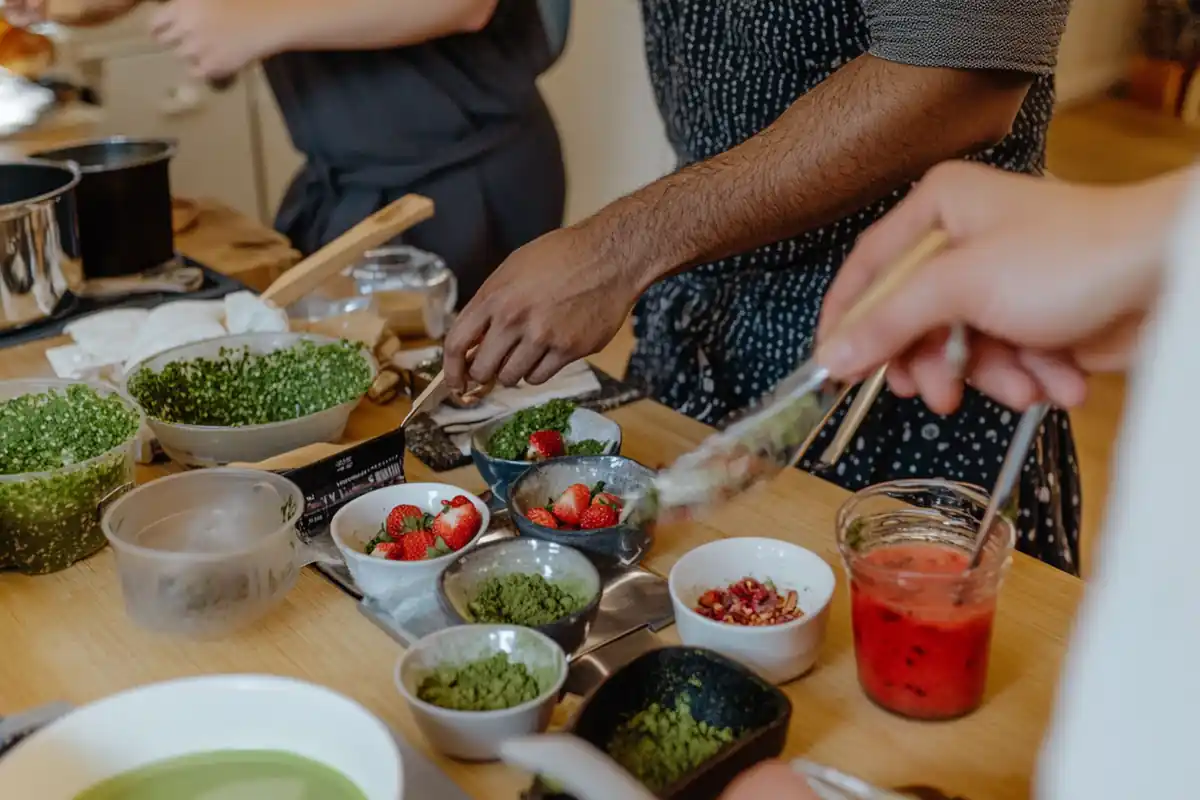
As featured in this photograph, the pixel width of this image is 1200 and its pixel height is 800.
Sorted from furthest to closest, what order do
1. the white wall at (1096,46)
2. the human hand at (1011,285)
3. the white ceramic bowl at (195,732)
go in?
1. the white wall at (1096,46)
2. the white ceramic bowl at (195,732)
3. the human hand at (1011,285)

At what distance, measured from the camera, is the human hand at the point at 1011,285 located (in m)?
0.61

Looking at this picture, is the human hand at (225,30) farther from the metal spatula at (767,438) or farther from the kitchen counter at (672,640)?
the metal spatula at (767,438)

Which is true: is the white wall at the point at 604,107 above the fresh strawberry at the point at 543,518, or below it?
below

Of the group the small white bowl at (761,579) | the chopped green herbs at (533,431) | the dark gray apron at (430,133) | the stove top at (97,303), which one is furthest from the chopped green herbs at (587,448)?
the dark gray apron at (430,133)

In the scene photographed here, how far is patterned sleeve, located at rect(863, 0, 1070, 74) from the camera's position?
1112 mm

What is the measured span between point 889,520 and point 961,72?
1.42ft

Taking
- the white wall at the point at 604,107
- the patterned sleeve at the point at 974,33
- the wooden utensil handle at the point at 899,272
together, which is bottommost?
the white wall at the point at 604,107

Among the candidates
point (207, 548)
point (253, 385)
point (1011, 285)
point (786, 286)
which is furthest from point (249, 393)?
point (1011, 285)

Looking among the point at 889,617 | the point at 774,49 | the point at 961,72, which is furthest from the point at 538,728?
the point at 774,49

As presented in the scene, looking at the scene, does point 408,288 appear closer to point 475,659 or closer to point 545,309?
point 545,309

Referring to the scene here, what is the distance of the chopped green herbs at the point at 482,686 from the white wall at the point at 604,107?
8.75 ft

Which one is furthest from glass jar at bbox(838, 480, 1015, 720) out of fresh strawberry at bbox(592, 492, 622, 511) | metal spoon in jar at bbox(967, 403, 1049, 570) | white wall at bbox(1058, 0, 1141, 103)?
white wall at bbox(1058, 0, 1141, 103)

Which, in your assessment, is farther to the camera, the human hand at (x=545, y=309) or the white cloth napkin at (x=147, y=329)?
the white cloth napkin at (x=147, y=329)

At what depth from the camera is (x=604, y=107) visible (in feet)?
11.7
